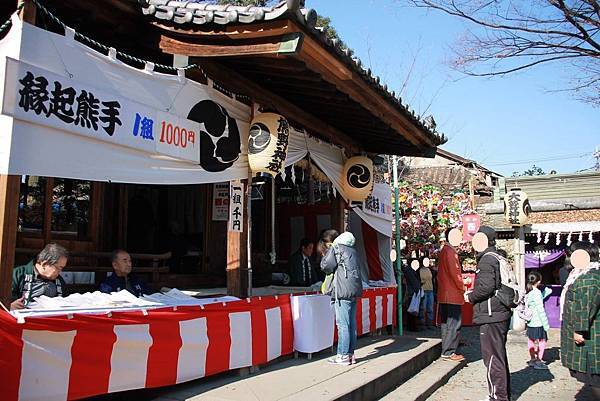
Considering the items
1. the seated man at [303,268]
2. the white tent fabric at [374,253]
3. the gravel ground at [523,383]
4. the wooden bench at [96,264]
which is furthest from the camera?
the white tent fabric at [374,253]

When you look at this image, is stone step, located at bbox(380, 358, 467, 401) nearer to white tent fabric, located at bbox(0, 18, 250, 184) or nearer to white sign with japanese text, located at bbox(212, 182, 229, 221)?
white tent fabric, located at bbox(0, 18, 250, 184)

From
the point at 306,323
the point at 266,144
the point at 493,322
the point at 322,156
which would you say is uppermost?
the point at 322,156

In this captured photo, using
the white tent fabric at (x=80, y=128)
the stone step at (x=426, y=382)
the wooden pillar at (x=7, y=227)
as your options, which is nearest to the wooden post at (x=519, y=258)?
the stone step at (x=426, y=382)

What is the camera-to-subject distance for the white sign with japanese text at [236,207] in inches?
273

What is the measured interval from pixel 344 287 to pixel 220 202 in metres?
3.68

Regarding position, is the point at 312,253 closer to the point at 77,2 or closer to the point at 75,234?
the point at 75,234

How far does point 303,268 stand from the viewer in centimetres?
1013

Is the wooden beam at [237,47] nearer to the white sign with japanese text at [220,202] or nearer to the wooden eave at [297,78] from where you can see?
the wooden eave at [297,78]

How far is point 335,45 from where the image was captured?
592 cm

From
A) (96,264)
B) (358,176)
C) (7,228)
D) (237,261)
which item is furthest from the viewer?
(358,176)

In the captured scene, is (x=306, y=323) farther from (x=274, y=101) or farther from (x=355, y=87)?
(x=355, y=87)

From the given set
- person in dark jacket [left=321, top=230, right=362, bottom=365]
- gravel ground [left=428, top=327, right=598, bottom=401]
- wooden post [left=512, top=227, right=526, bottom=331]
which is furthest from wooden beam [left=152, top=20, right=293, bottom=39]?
wooden post [left=512, top=227, right=526, bottom=331]

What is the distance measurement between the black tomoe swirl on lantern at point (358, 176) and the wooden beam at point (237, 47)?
5.08 meters

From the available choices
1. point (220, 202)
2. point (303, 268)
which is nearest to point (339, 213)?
point (303, 268)
